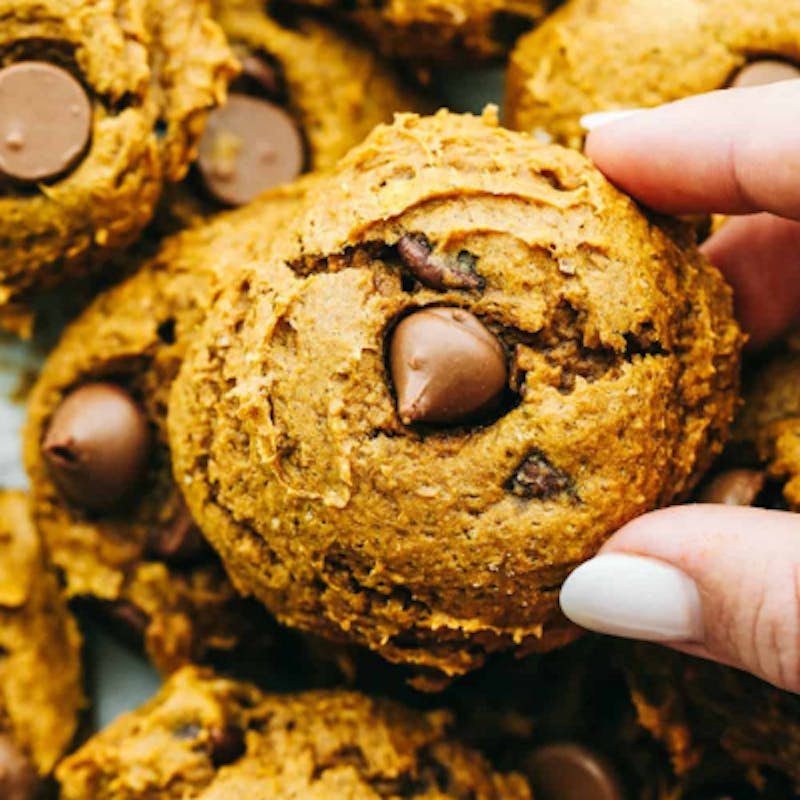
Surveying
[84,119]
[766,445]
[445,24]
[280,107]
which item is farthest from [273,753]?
[445,24]

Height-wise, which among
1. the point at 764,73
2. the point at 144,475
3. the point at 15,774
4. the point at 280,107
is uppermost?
the point at 764,73

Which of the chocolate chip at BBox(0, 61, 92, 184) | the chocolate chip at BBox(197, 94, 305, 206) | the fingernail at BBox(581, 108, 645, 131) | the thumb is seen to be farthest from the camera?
the chocolate chip at BBox(197, 94, 305, 206)

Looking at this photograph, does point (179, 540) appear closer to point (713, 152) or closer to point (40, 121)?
point (40, 121)

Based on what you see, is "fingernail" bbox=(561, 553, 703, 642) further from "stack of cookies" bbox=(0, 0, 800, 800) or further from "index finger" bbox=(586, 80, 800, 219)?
"index finger" bbox=(586, 80, 800, 219)

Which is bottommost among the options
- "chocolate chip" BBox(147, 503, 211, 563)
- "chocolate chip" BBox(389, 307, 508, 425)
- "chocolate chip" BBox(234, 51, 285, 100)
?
"chocolate chip" BBox(147, 503, 211, 563)

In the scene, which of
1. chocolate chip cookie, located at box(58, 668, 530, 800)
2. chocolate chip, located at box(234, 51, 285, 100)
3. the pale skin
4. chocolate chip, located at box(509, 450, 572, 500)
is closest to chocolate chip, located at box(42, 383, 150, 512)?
chocolate chip cookie, located at box(58, 668, 530, 800)

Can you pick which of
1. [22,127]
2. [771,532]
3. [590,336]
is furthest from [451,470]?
[22,127]
